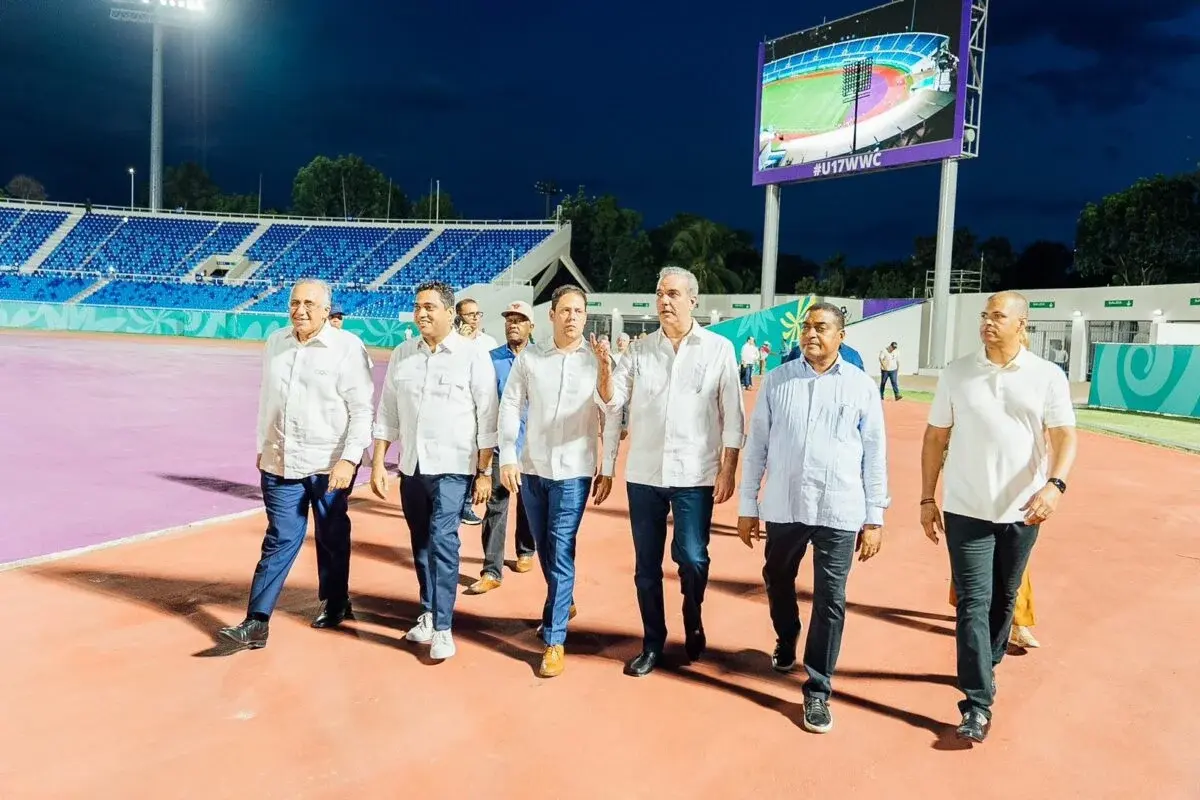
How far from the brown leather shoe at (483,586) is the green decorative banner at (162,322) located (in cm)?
3853

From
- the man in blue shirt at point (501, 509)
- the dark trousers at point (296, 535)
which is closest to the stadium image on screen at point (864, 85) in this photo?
the man in blue shirt at point (501, 509)

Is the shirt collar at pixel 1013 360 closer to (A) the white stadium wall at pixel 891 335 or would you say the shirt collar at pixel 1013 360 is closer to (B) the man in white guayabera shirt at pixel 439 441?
(B) the man in white guayabera shirt at pixel 439 441

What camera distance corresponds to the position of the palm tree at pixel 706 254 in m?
46.4

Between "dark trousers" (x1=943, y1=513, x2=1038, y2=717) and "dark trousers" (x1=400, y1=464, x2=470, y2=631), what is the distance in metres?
2.38

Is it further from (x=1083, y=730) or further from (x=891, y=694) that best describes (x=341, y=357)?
(x=1083, y=730)

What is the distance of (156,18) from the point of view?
56344 mm

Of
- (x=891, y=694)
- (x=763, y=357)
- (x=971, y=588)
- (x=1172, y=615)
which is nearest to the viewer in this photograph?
(x=971, y=588)

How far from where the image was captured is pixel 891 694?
4059mm

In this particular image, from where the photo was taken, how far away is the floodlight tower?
56219mm

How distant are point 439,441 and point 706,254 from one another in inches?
1741

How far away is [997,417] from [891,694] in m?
1.42

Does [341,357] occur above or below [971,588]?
above

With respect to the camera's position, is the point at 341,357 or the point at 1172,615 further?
the point at 1172,615

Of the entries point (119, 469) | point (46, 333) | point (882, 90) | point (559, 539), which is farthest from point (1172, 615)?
point (46, 333)
